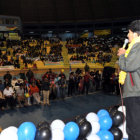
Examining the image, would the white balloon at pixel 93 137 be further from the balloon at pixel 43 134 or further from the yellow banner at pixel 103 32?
the yellow banner at pixel 103 32

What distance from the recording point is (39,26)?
37469mm

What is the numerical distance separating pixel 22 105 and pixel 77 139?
18.1ft

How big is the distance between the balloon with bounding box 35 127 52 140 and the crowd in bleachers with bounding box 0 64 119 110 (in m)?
5.14

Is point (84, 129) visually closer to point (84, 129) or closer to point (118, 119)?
point (84, 129)

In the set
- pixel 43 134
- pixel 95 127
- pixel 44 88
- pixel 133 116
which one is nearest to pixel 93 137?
pixel 95 127

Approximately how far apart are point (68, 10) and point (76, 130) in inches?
1546

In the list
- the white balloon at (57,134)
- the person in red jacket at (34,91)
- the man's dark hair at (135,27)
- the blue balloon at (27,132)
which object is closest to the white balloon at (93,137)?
the white balloon at (57,134)

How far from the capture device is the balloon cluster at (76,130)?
10.7ft

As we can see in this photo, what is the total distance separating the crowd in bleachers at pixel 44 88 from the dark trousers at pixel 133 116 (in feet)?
21.4

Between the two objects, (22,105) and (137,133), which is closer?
(137,133)

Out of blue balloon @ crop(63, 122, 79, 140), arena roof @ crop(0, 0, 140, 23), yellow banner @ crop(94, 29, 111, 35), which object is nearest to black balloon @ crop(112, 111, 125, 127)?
blue balloon @ crop(63, 122, 79, 140)

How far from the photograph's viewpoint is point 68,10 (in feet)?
130

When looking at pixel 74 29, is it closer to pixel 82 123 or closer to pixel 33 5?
pixel 33 5

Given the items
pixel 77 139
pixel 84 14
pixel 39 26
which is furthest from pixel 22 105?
pixel 84 14
